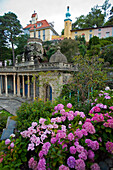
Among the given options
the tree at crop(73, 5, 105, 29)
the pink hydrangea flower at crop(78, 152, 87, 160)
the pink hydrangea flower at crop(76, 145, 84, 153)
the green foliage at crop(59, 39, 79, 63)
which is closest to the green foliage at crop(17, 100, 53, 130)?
the pink hydrangea flower at crop(76, 145, 84, 153)

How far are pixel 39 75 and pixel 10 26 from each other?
18.1 meters

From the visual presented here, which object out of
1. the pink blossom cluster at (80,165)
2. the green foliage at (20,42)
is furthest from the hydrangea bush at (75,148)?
the green foliage at (20,42)

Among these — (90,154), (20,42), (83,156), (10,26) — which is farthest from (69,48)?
(83,156)

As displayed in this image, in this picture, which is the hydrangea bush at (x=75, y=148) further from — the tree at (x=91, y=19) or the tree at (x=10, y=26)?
the tree at (x=91, y=19)

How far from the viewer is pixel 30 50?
71.2 ft

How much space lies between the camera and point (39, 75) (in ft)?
35.6

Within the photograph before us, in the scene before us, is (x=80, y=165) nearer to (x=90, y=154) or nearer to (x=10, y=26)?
(x=90, y=154)

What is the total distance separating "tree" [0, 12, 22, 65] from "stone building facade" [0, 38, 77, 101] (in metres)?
4.21

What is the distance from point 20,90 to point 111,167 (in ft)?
55.6

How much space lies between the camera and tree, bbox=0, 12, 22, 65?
22062 mm

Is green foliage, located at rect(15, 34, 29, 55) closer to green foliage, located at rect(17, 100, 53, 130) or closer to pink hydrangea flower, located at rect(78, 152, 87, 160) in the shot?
green foliage, located at rect(17, 100, 53, 130)

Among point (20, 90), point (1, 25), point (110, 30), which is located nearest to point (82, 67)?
point (20, 90)

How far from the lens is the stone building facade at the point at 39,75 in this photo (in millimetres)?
9320

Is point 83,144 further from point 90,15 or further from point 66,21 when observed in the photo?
point 90,15
